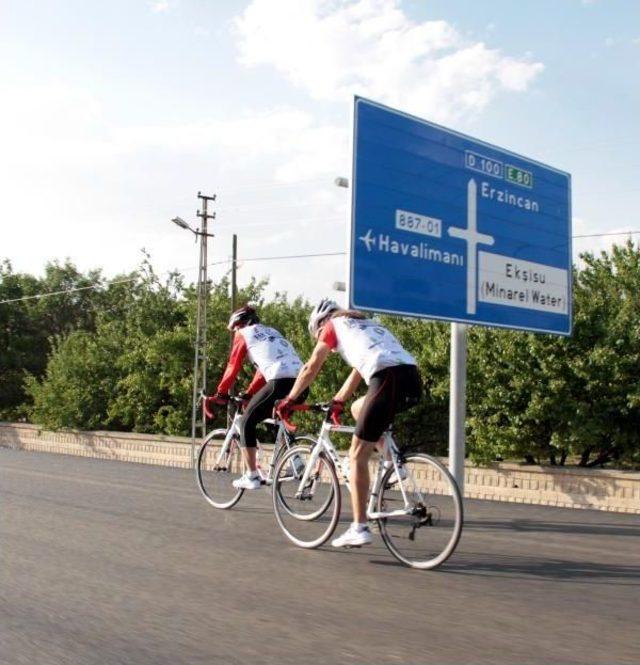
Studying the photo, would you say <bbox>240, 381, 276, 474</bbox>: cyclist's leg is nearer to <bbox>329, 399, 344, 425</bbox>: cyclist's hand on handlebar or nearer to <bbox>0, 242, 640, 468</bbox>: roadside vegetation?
<bbox>329, 399, 344, 425</bbox>: cyclist's hand on handlebar

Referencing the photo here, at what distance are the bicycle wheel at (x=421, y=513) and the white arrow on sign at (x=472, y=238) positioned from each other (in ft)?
14.2

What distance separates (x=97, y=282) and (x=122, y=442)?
38.4m

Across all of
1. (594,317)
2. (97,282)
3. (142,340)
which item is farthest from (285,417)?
(97,282)

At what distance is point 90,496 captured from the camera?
1057 cm

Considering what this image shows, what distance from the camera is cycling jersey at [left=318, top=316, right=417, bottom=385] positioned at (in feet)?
21.2

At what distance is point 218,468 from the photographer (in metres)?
9.75

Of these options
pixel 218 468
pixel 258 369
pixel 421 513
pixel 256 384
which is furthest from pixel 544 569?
pixel 218 468

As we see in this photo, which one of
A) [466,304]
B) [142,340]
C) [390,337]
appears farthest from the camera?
[142,340]

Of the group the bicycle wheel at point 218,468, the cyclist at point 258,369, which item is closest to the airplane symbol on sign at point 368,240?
the cyclist at point 258,369

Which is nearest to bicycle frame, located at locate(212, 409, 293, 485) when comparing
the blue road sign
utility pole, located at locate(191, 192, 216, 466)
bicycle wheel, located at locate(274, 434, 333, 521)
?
bicycle wheel, located at locate(274, 434, 333, 521)

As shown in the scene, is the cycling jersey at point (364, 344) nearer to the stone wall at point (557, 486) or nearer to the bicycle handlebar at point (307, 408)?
the bicycle handlebar at point (307, 408)

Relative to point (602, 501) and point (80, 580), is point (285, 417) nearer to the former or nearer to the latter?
point (80, 580)

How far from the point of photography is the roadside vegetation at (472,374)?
1173 cm

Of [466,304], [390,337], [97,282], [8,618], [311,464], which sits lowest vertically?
[8,618]
